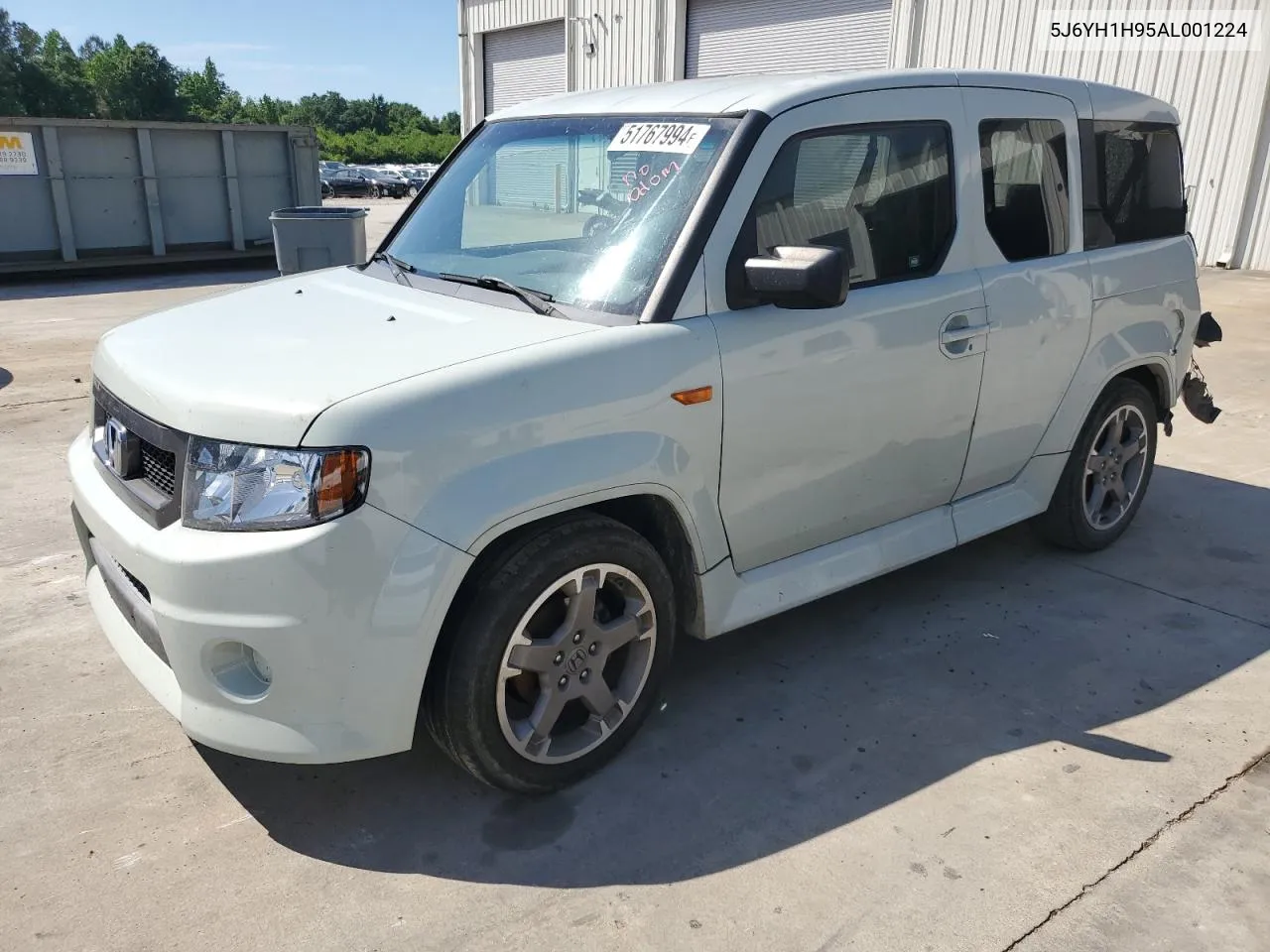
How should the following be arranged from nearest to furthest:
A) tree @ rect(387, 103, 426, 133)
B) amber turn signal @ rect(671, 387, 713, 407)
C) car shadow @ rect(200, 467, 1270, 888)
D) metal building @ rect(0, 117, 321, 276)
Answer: car shadow @ rect(200, 467, 1270, 888), amber turn signal @ rect(671, 387, 713, 407), metal building @ rect(0, 117, 321, 276), tree @ rect(387, 103, 426, 133)

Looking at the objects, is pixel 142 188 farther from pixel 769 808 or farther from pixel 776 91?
pixel 769 808

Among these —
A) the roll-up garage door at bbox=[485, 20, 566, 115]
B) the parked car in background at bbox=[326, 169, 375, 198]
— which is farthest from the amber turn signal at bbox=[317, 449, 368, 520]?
the parked car in background at bbox=[326, 169, 375, 198]

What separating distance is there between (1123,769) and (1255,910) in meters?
0.61

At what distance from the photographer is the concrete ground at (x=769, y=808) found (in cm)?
252

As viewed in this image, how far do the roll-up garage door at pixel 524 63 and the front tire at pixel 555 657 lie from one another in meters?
20.4

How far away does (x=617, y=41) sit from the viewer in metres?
20.4

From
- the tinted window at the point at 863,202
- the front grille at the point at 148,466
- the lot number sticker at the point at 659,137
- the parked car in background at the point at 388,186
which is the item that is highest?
the lot number sticker at the point at 659,137

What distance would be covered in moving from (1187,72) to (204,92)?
129m

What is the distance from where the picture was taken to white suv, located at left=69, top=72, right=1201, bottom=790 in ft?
8.13

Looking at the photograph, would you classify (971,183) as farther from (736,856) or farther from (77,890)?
(77,890)

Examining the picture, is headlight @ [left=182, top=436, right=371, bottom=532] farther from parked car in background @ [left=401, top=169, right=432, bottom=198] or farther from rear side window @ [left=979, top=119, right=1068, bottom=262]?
parked car in background @ [left=401, top=169, right=432, bottom=198]

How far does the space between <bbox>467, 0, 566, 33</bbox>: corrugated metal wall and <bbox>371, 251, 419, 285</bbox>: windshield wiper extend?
64.9 ft

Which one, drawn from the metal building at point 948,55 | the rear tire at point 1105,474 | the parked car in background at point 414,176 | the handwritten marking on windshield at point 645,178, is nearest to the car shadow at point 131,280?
the metal building at point 948,55

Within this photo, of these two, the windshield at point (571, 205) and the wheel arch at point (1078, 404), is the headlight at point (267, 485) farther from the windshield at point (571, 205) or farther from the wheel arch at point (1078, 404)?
the wheel arch at point (1078, 404)
